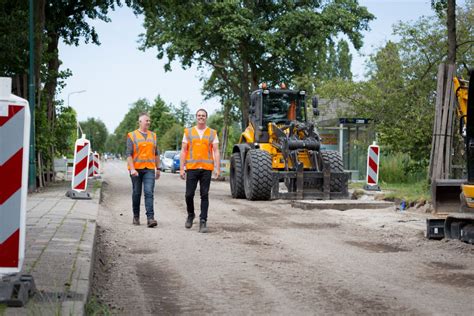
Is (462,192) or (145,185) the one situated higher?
(462,192)

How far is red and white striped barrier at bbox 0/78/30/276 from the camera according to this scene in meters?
5.16

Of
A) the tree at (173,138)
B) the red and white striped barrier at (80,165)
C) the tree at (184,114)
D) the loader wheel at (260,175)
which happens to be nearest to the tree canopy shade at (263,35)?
the loader wheel at (260,175)

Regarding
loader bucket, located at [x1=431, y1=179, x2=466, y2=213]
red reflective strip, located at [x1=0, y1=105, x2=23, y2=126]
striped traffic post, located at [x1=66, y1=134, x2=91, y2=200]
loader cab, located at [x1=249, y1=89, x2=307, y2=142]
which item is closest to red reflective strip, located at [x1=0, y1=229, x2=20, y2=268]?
red reflective strip, located at [x1=0, y1=105, x2=23, y2=126]

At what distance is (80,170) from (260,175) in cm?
427

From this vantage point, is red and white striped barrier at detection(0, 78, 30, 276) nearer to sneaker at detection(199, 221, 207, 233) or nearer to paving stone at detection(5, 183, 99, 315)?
paving stone at detection(5, 183, 99, 315)

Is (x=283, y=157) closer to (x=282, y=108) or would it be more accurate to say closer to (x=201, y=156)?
(x=282, y=108)

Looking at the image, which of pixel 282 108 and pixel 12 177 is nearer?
pixel 12 177

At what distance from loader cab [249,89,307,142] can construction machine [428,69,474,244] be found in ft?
29.0

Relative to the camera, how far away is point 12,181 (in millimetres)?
5184

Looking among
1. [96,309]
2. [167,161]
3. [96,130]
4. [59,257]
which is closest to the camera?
[96,309]

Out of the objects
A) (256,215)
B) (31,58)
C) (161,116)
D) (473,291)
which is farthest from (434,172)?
(161,116)

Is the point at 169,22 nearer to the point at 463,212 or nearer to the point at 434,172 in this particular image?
the point at 434,172

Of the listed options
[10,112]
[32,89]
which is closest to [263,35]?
[32,89]

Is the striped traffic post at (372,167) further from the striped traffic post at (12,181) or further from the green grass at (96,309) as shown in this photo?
the striped traffic post at (12,181)
